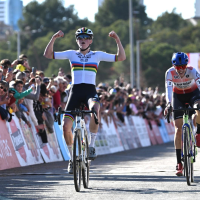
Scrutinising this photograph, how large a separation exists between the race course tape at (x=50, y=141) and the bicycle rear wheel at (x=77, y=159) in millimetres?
4285

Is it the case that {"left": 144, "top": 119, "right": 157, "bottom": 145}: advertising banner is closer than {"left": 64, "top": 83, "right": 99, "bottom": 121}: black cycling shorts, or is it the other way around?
{"left": 64, "top": 83, "right": 99, "bottom": 121}: black cycling shorts

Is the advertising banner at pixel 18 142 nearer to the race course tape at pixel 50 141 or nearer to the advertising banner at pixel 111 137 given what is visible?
the race course tape at pixel 50 141

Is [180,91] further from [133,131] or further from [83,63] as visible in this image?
[133,131]

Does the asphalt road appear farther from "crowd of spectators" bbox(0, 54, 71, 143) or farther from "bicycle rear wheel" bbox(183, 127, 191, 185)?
"crowd of spectators" bbox(0, 54, 71, 143)

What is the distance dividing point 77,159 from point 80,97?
1257 millimetres

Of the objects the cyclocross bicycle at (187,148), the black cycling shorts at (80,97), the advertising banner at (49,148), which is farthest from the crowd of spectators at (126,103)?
the cyclocross bicycle at (187,148)

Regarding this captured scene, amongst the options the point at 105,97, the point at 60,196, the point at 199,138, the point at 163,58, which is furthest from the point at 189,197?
the point at 163,58

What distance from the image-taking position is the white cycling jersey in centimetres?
1027

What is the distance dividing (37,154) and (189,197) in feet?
24.9

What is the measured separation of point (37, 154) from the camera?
1548cm

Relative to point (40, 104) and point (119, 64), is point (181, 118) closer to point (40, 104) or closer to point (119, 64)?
point (40, 104)

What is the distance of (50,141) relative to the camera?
16.6 m

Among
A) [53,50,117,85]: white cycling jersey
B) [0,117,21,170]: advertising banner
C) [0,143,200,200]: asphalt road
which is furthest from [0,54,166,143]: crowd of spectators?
[53,50,117,85]: white cycling jersey

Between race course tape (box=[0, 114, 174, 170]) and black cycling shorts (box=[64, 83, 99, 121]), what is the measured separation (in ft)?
12.1
